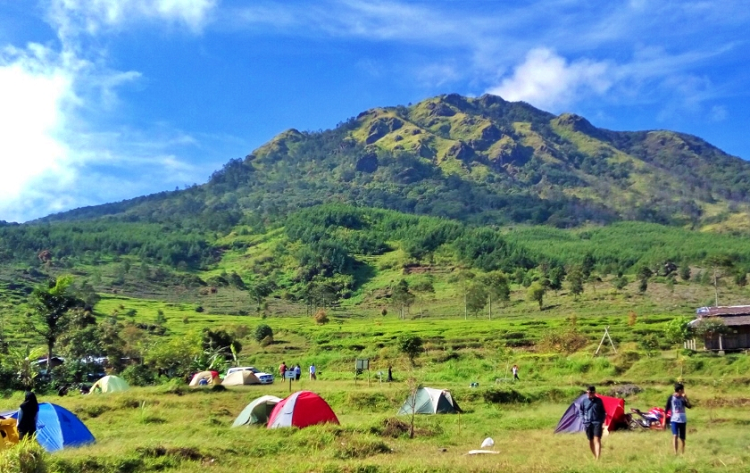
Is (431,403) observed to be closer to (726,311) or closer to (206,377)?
(206,377)

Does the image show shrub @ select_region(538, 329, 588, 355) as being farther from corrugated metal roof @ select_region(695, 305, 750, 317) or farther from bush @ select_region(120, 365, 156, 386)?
bush @ select_region(120, 365, 156, 386)

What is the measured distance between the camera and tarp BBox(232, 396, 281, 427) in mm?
21062

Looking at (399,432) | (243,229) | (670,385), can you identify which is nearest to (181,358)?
(399,432)

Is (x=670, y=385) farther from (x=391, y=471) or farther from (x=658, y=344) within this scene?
(x=391, y=471)

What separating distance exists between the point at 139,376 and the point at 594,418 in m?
28.3

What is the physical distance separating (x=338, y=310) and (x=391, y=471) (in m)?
94.1

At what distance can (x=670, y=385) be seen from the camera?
2948 cm

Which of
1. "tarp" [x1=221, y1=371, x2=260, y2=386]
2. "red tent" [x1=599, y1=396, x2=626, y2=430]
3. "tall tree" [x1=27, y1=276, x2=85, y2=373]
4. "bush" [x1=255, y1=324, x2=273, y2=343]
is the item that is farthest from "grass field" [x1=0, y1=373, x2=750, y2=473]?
"bush" [x1=255, y1=324, x2=273, y2=343]

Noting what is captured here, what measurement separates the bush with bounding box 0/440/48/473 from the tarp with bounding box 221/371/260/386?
1055 inches

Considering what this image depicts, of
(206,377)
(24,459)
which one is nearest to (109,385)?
(206,377)

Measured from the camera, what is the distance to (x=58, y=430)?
17109 mm

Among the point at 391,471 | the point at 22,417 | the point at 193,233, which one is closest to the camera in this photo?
the point at 391,471

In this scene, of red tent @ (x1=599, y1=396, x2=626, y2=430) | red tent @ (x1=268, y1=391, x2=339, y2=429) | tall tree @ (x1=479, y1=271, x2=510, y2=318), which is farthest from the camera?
tall tree @ (x1=479, y1=271, x2=510, y2=318)

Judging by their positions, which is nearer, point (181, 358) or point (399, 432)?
point (399, 432)
